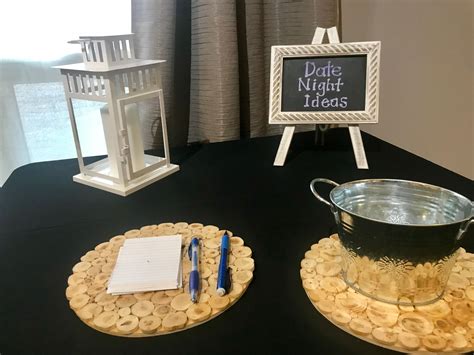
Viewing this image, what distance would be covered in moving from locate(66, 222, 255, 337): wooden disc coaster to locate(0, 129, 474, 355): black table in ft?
0.04

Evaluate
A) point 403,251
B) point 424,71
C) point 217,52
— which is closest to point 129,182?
point 217,52

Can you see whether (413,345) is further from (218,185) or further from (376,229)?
(218,185)

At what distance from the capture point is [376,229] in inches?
18.7

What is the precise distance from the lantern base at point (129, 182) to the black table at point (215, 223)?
0.01 meters

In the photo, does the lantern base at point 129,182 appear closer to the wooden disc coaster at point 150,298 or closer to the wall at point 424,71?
the wooden disc coaster at point 150,298

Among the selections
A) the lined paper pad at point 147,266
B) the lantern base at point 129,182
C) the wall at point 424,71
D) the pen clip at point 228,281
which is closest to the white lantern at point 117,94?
the lantern base at point 129,182

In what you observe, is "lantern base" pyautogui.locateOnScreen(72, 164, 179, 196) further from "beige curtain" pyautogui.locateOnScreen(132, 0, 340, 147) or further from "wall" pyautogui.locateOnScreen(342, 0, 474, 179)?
"wall" pyautogui.locateOnScreen(342, 0, 474, 179)

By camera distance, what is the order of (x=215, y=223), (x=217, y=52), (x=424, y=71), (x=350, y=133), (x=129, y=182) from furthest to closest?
(x=424, y=71) < (x=217, y=52) < (x=350, y=133) < (x=129, y=182) < (x=215, y=223)

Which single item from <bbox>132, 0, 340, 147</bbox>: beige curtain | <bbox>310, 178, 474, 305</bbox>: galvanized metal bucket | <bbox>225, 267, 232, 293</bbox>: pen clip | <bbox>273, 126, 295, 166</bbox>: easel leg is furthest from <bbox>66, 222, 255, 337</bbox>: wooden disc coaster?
<bbox>132, 0, 340, 147</bbox>: beige curtain

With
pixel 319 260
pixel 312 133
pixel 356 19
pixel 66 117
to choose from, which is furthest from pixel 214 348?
pixel 356 19

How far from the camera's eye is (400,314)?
48 centimetres

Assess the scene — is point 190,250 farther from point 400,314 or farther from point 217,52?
point 217,52

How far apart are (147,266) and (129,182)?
0.32 meters

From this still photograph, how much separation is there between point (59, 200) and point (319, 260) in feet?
1.74
